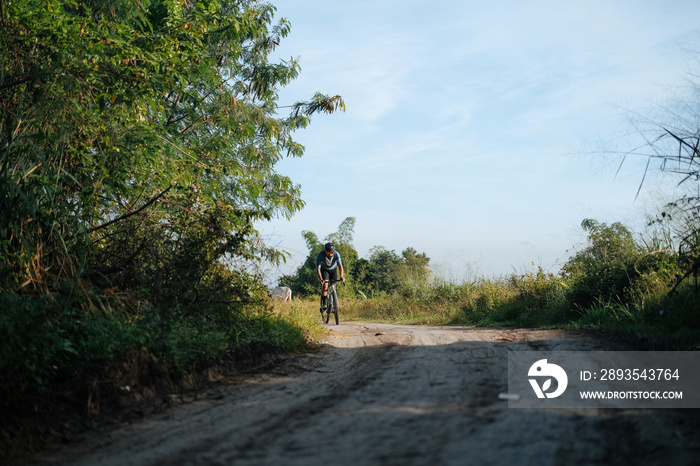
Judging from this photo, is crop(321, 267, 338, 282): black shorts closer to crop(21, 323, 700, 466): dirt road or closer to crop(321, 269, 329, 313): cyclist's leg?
crop(321, 269, 329, 313): cyclist's leg

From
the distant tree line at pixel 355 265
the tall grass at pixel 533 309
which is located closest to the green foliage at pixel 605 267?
the tall grass at pixel 533 309

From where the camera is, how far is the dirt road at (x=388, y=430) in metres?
3.38

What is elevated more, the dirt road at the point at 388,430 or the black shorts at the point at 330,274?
the black shorts at the point at 330,274

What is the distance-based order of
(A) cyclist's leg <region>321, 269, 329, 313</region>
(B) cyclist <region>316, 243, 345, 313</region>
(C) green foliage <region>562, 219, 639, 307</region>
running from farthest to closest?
(A) cyclist's leg <region>321, 269, 329, 313</region>
(B) cyclist <region>316, 243, 345, 313</region>
(C) green foliage <region>562, 219, 639, 307</region>

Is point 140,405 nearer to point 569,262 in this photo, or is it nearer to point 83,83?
point 83,83

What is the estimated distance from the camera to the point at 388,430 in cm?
388

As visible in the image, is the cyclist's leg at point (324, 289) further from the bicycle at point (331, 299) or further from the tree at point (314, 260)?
the tree at point (314, 260)

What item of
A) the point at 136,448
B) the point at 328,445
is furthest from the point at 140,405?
the point at 328,445

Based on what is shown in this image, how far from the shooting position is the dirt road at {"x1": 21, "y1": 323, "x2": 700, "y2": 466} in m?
3.38

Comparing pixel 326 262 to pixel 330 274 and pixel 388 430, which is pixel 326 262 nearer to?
pixel 330 274

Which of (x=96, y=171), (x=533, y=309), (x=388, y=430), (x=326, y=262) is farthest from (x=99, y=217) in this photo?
(x=533, y=309)

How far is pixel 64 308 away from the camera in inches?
248

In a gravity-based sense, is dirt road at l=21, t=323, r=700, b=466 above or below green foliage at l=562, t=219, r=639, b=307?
below

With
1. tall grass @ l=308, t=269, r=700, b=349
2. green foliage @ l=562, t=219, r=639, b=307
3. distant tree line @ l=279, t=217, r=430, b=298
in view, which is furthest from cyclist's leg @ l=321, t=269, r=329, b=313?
distant tree line @ l=279, t=217, r=430, b=298
